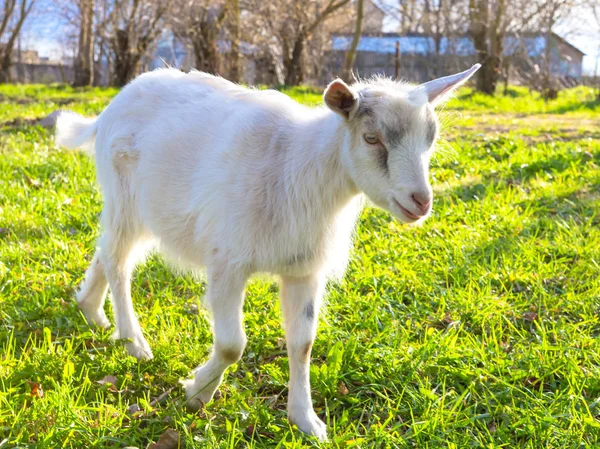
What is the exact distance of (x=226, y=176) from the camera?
8.71 feet

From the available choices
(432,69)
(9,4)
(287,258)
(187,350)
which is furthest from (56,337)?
(432,69)

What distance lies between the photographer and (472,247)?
13.6 feet

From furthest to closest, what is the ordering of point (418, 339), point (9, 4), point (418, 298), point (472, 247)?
point (9, 4) → point (472, 247) → point (418, 298) → point (418, 339)

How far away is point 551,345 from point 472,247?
3.99 feet

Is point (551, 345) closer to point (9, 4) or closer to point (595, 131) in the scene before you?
point (595, 131)

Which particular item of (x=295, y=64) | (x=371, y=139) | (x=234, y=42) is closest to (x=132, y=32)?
(x=234, y=42)

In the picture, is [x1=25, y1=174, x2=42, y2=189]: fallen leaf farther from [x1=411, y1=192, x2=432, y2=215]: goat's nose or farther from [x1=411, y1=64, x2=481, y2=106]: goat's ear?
[x1=411, y1=192, x2=432, y2=215]: goat's nose

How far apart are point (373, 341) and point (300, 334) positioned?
51 cm

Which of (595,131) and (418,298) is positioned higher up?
(595,131)

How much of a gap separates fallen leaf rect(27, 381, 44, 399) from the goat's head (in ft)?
4.88

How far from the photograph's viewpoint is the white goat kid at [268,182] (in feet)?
7.87

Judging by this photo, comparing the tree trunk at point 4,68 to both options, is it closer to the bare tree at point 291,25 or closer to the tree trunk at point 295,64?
the bare tree at point 291,25

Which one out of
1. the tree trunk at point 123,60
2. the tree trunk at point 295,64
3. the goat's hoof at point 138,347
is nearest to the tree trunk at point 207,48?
the tree trunk at point 123,60

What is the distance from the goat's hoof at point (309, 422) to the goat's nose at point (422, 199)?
0.93 meters
